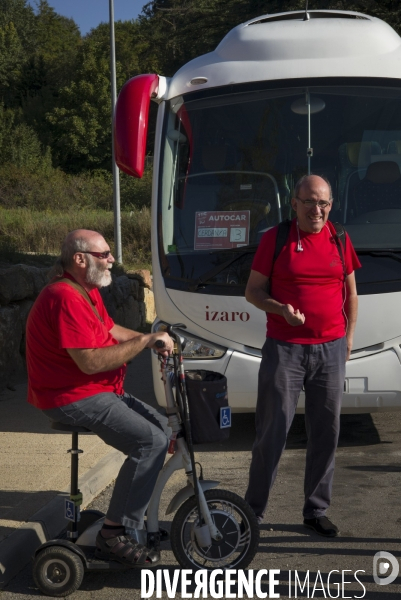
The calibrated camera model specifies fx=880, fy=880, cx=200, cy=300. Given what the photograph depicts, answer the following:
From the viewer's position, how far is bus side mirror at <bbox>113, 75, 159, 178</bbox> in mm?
6484

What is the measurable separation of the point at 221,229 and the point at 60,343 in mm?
3065

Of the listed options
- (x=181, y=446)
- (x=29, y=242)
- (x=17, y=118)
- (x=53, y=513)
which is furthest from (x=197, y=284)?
(x=17, y=118)

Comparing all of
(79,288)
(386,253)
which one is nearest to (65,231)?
(386,253)

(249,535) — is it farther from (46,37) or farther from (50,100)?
(46,37)

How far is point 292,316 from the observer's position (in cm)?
464

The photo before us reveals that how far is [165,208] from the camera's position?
Result: 716cm

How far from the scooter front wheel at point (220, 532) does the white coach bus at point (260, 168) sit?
98.9 inches

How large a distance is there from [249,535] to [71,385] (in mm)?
1130

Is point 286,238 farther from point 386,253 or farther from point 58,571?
point 58,571

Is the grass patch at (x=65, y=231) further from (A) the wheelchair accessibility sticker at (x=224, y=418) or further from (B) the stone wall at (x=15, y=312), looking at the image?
(A) the wheelchair accessibility sticker at (x=224, y=418)

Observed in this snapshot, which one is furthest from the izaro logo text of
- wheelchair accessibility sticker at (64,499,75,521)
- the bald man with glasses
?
wheelchair accessibility sticker at (64,499,75,521)

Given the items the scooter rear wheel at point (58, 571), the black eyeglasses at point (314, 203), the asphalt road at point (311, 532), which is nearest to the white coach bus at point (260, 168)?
the asphalt road at point (311, 532)

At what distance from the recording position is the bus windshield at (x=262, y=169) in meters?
6.81

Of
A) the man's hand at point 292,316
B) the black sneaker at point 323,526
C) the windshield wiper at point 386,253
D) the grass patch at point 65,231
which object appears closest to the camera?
the man's hand at point 292,316
